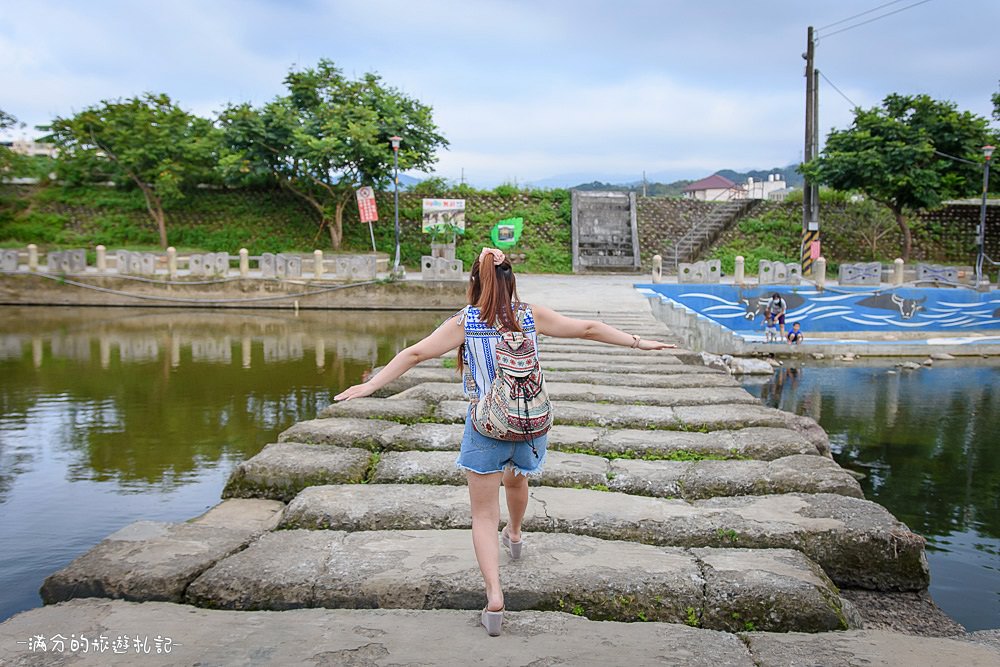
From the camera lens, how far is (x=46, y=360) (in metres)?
12.2

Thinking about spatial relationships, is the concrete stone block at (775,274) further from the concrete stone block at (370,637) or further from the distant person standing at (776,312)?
the concrete stone block at (370,637)

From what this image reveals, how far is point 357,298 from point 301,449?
47.5 ft

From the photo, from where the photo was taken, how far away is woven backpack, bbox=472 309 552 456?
9.50 ft

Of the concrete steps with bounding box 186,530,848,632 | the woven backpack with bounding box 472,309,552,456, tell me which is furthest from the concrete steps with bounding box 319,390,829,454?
the woven backpack with bounding box 472,309,552,456

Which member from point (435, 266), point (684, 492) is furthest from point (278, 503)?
point (435, 266)

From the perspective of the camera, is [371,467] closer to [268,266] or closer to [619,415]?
[619,415]

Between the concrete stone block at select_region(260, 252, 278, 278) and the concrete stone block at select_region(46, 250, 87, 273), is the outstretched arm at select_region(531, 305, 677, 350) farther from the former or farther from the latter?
the concrete stone block at select_region(46, 250, 87, 273)

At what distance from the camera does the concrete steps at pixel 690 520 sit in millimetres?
3680

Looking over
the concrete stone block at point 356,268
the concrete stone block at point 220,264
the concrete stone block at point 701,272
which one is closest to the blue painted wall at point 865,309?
the concrete stone block at point 701,272

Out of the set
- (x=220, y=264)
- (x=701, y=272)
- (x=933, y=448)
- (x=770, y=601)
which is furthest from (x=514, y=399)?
(x=220, y=264)

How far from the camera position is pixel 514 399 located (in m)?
2.90

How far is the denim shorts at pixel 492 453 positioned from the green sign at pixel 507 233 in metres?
22.5

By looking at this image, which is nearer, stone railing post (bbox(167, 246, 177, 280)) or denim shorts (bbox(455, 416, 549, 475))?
denim shorts (bbox(455, 416, 549, 475))

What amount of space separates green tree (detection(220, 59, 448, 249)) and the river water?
706cm
